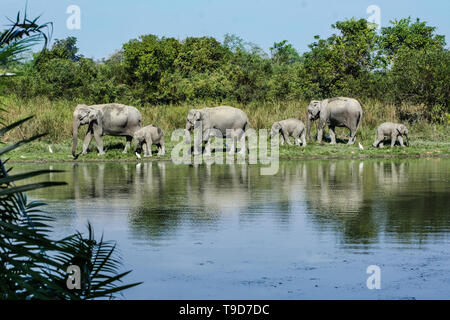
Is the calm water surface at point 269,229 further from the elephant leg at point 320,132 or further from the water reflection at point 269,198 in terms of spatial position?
the elephant leg at point 320,132

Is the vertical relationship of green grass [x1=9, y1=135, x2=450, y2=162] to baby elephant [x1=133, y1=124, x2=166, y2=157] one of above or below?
below

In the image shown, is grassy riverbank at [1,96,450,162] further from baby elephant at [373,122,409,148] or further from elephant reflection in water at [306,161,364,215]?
elephant reflection in water at [306,161,364,215]

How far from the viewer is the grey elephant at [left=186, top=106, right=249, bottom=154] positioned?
27145 mm

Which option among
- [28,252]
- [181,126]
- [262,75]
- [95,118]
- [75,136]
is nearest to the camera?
[28,252]

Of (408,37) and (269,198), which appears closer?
(269,198)

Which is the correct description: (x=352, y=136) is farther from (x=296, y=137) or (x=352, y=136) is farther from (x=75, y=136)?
(x=75, y=136)

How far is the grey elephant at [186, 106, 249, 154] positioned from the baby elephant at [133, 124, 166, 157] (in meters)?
1.72

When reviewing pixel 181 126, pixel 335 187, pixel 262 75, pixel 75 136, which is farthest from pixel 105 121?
pixel 262 75

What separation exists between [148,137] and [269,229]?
49.8ft

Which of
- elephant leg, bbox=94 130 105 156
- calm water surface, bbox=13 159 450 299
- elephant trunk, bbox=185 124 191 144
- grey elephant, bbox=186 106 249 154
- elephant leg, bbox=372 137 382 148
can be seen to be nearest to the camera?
calm water surface, bbox=13 159 450 299

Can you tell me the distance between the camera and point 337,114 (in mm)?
30484

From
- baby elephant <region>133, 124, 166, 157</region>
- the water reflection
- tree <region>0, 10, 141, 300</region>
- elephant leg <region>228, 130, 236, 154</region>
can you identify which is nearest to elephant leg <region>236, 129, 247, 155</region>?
elephant leg <region>228, 130, 236, 154</region>

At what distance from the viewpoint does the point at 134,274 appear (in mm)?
7859
